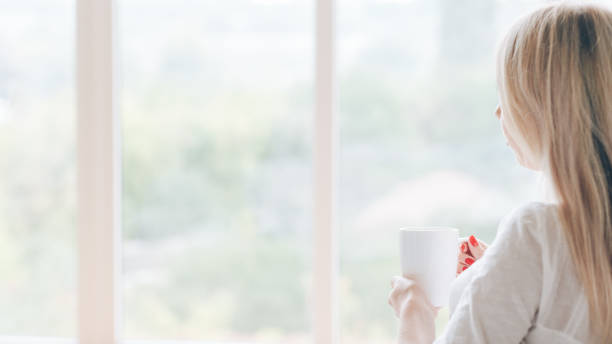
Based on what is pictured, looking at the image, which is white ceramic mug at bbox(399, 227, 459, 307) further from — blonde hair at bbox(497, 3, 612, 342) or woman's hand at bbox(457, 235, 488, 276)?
blonde hair at bbox(497, 3, 612, 342)

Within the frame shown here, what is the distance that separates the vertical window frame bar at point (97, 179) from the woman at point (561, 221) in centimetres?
148

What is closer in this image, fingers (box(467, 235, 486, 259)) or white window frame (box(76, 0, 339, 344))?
fingers (box(467, 235, 486, 259))

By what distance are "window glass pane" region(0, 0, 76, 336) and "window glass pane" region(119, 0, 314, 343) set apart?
0.22m

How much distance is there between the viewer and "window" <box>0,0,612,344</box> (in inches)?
73.6

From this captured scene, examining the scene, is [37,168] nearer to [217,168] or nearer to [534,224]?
[217,168]

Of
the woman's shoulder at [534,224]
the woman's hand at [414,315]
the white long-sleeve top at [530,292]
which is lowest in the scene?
the woman's hand at [414,315]

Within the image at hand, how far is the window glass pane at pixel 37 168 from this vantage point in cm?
208

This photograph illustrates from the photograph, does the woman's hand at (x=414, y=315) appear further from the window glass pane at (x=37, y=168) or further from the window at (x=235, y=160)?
the window glass pane at (x=37, y=168)

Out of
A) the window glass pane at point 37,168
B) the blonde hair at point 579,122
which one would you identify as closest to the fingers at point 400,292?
the blonde hair at point 579,122

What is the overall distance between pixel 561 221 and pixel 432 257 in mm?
244

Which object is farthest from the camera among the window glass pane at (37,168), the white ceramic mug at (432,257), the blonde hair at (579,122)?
the window glass pane at (37,168)

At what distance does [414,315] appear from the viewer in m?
0.99

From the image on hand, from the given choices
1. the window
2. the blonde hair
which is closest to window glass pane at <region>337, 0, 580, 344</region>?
the window

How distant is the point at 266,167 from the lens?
1976 mm
